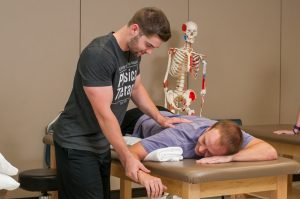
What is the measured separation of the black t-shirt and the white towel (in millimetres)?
204

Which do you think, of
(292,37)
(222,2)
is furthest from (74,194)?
(292,37)

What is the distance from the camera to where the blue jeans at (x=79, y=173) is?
6.92ft

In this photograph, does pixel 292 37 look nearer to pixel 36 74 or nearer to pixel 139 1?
pixel 139 1

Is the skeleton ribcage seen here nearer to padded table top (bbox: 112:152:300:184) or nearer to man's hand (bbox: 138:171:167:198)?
padded table top (bbox: 112:152:300:184)

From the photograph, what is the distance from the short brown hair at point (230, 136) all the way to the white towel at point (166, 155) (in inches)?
8.0

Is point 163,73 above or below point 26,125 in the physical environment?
above

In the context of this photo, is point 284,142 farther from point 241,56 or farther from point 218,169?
point 241,56

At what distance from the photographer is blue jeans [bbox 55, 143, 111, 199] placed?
6.92ft

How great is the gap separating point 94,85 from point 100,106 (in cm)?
9

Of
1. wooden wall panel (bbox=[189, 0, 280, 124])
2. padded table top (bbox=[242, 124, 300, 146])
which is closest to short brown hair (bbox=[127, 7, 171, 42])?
padded table top (bbox=[242, 124, 300, 146])

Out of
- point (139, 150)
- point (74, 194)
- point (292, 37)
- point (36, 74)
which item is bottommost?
point (74, 194)

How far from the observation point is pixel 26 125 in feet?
12.4

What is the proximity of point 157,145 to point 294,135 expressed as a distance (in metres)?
1.25

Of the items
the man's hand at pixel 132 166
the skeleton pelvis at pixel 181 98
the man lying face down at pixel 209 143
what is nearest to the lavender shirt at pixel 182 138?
the man lying face down at pixel 209 143
